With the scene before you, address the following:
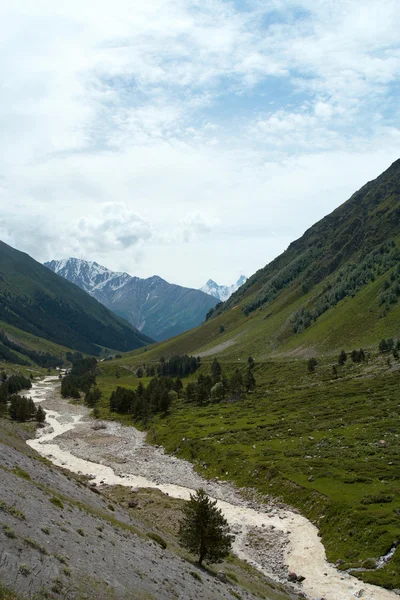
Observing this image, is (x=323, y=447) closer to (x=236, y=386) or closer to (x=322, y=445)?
(x=322, y=445)

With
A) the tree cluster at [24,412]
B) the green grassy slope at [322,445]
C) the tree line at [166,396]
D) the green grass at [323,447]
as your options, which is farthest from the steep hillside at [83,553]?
the tree line at [166,396]

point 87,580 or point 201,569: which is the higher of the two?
point 87,580

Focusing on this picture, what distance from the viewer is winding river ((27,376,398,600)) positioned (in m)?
37.0

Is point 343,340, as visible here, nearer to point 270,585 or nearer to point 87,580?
point 270,585

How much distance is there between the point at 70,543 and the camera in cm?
2630

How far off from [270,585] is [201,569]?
20.4 feet

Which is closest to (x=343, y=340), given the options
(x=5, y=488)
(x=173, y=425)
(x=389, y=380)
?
(x=389, y=380)

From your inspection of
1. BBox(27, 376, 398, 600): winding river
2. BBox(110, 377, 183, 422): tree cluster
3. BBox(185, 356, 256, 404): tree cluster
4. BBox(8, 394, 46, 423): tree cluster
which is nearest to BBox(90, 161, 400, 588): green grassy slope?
BBox(27, 376, 398, 600): winding river

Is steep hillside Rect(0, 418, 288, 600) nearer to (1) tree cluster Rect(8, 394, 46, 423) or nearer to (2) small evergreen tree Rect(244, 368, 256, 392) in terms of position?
(1) tree cluster Rect(8, 394, 46, 423)

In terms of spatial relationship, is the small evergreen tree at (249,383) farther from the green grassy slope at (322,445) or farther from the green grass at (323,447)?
the green grass at (323,447)

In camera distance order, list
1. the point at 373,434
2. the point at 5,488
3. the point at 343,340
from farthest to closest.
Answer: the point at 343,340, the point at 373,434, the point at 5,488

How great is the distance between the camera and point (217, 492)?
2370 inches

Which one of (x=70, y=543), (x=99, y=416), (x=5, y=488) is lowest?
(x=99, y=416)

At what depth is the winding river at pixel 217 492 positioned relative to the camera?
121 ft
